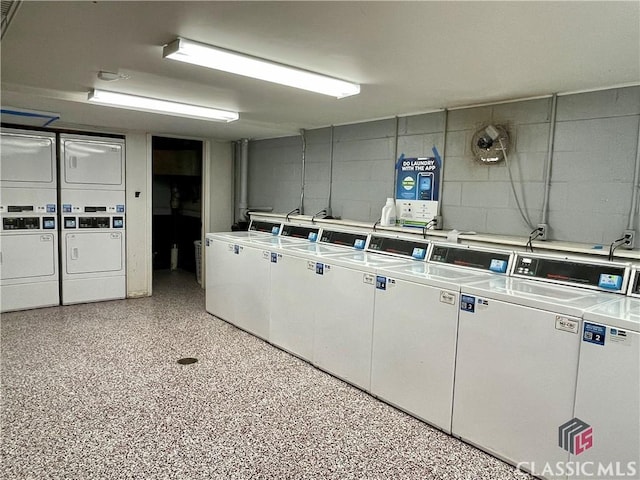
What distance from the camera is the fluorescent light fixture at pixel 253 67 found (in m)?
2.30

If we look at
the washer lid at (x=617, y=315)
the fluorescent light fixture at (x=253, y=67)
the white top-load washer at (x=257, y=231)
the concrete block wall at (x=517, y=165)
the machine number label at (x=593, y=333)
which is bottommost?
the machine number label at (x=593, y=333)

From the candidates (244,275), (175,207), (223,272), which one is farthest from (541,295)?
(175,207)

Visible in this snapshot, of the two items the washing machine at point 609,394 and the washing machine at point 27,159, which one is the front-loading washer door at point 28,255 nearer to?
the washing machine at point 27,159

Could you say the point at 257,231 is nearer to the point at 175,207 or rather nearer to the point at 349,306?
the point at 349,306

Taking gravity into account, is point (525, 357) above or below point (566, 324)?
below

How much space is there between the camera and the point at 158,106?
3865 millimetres

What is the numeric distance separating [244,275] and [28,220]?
2693 mm

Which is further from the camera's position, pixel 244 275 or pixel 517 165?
pixel 244 275

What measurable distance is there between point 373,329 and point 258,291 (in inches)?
59.8

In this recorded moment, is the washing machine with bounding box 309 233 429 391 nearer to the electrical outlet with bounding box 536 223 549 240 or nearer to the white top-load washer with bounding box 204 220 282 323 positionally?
the electrical outlet with bounding box 536 223 549 240

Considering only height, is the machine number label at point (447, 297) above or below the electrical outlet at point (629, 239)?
below

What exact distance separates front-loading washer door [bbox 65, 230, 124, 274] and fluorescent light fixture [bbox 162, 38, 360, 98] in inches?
147

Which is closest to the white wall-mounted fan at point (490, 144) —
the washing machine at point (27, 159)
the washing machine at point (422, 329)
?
the washing machine at point (422, 329)

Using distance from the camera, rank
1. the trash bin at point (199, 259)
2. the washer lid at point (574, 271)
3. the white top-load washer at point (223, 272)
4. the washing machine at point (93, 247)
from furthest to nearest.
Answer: the trash bin at point (199, 259) < the washing machine at point (93, 247) < the white top-load washer at point (223, 272) < the washer lid at point (574, 271)
